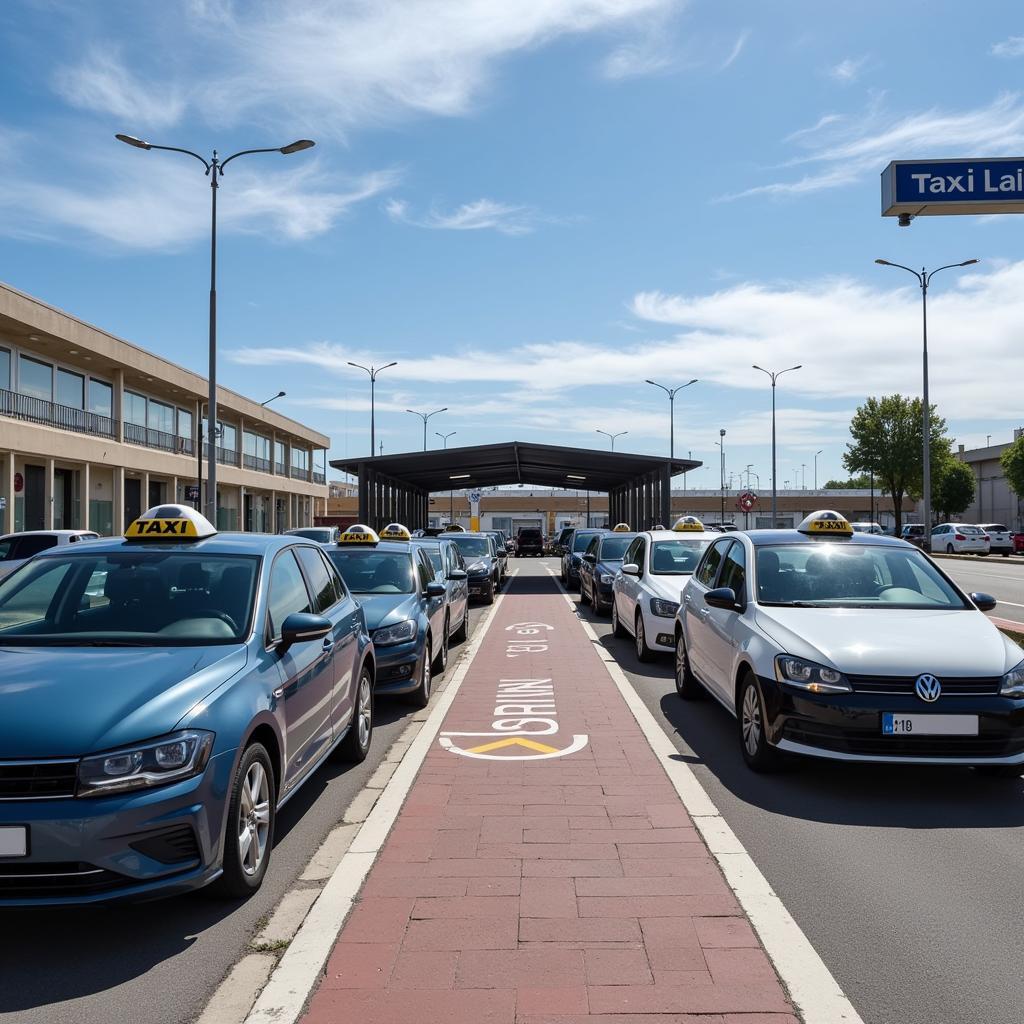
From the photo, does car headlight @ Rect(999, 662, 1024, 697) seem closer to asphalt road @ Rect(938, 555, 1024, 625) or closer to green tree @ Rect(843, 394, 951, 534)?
asphalt road @ Rect(938, 555, 1024, 625)

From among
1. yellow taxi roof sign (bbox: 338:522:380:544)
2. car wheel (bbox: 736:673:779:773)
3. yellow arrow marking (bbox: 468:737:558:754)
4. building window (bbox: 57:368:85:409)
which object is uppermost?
building window (bbox: 57:368:85:409)

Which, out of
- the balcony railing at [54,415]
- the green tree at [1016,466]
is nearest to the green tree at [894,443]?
the green tree at [1016,466]

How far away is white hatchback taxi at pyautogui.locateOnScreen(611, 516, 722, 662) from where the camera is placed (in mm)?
11844

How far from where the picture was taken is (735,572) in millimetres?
8227

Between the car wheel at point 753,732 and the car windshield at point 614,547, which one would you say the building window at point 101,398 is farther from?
the car wheel at point 753,732

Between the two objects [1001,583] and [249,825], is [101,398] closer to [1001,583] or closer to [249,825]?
[1001,583]

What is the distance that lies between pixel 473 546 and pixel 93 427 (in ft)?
61.4

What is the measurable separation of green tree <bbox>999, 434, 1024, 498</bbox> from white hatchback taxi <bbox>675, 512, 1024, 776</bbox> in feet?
213

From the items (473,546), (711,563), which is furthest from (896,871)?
(473,546)

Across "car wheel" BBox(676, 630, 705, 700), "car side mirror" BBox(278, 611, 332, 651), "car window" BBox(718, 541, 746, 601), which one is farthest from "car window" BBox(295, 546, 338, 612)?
"car wheel" BBox(676, 630, 705, 700)

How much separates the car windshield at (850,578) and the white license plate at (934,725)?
142cm

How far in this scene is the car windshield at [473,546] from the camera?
24266 mm

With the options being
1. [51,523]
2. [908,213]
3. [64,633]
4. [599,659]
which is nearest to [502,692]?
[599,659]

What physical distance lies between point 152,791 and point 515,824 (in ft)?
7.39
